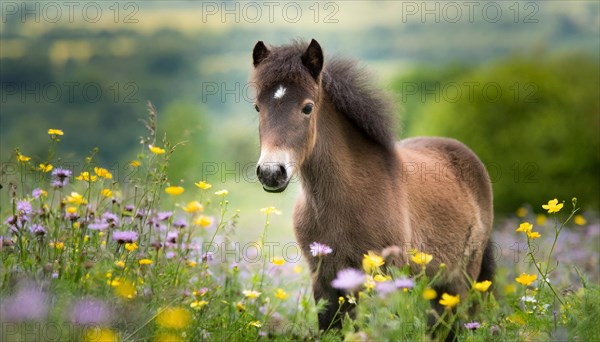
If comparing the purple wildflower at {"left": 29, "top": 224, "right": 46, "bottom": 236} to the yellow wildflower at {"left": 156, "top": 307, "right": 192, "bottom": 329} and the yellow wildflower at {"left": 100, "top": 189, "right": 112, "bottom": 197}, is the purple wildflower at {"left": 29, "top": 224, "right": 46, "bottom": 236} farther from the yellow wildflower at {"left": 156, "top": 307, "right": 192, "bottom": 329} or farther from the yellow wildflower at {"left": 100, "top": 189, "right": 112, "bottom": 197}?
the yellow wildflower at {"left": 156, "top": 307, "right": 192, "bottom": 329}

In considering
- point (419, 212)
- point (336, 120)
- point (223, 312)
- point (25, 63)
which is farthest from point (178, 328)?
point (25, 63)

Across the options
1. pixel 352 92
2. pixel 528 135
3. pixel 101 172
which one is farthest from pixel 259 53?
pixel 528 135

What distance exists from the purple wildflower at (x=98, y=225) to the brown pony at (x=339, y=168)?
986 millimetres

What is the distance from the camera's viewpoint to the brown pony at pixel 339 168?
4676mm

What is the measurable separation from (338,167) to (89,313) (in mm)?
2285

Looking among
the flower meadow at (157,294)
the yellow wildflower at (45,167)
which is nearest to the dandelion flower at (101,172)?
the flower meadow at (157,294)

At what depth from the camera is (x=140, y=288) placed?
13.3 feet

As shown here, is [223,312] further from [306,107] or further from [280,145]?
[306,107]

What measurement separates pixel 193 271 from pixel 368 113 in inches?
69.1

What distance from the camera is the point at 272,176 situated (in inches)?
169

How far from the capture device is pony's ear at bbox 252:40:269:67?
16.5 feet

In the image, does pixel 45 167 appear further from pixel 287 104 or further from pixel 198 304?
pixel 287 104

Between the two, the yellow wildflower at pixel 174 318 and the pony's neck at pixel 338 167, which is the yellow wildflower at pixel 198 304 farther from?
the pony's neck at pixel 338 167

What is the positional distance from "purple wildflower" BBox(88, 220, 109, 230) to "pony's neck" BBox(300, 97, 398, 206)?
145cm
